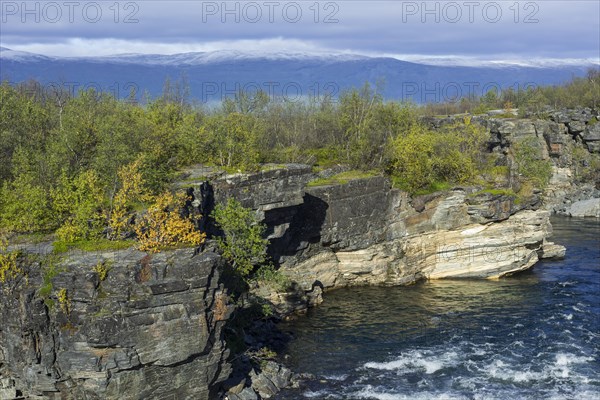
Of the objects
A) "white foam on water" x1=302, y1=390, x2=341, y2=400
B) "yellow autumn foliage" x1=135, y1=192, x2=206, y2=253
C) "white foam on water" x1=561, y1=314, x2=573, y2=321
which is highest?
"yellow autumn foliage" x1=135, y1=192, x2=206, y2=253

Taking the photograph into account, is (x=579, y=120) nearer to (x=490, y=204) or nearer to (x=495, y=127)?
(x=495, y=127)

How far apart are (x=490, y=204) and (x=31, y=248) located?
164 ft

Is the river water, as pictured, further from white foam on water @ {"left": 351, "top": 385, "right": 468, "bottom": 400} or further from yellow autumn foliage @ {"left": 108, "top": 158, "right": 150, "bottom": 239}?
yellow autumn foliage @ {"left": 108, "top": 158, "right": 150, "bottom": 239}

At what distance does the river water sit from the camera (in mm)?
43562

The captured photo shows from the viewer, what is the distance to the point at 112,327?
3425 cm

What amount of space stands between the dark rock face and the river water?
10557 mm

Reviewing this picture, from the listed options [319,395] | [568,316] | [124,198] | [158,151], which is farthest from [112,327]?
[568,316]

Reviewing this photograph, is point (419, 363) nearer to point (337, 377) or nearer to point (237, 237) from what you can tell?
point (337, 377)

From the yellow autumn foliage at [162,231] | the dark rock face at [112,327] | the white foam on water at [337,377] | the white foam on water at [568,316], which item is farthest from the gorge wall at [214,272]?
the white foam on water at [568,316]

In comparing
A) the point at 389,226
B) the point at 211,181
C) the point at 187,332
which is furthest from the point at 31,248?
the point at 389,226

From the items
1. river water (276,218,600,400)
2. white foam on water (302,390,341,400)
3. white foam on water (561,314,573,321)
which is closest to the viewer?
white foam on water (302,390,341,400)

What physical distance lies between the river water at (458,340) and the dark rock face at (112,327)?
10.6m

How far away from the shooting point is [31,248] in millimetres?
36469

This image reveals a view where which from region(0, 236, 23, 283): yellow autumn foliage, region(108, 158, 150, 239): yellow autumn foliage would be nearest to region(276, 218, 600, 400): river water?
region(108, 158, 150, 239): yellow autumn foliage
